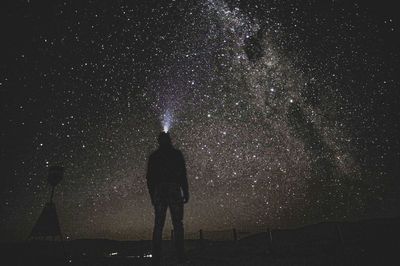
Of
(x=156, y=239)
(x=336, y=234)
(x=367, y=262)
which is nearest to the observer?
(x=156, y=239)

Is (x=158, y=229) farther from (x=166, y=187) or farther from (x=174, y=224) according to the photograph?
(x=166, y=187)

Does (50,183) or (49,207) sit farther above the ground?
(50,183)

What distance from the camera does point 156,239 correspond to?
10.3 feet

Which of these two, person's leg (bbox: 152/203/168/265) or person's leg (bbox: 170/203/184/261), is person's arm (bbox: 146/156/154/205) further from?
person's leg (bbox: 170/203/184/261)

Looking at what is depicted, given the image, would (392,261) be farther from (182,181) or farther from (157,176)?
(157,176)

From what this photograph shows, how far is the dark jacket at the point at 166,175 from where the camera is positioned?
344 cm

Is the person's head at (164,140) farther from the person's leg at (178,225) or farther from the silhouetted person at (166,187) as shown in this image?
the person's leg at (178,225)

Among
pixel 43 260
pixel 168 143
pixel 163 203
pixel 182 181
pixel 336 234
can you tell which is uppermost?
pixel 168 143

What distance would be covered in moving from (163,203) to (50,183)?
285 inches

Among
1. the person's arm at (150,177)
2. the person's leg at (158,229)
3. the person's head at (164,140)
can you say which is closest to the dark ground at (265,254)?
the person's leg at (158,229)

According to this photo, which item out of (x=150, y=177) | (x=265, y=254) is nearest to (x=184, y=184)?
(x=150, y=177)

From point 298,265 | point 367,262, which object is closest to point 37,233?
point 298,265

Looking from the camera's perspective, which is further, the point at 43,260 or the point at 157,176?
the point at 43,260

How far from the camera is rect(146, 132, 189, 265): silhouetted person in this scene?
3219 mm
